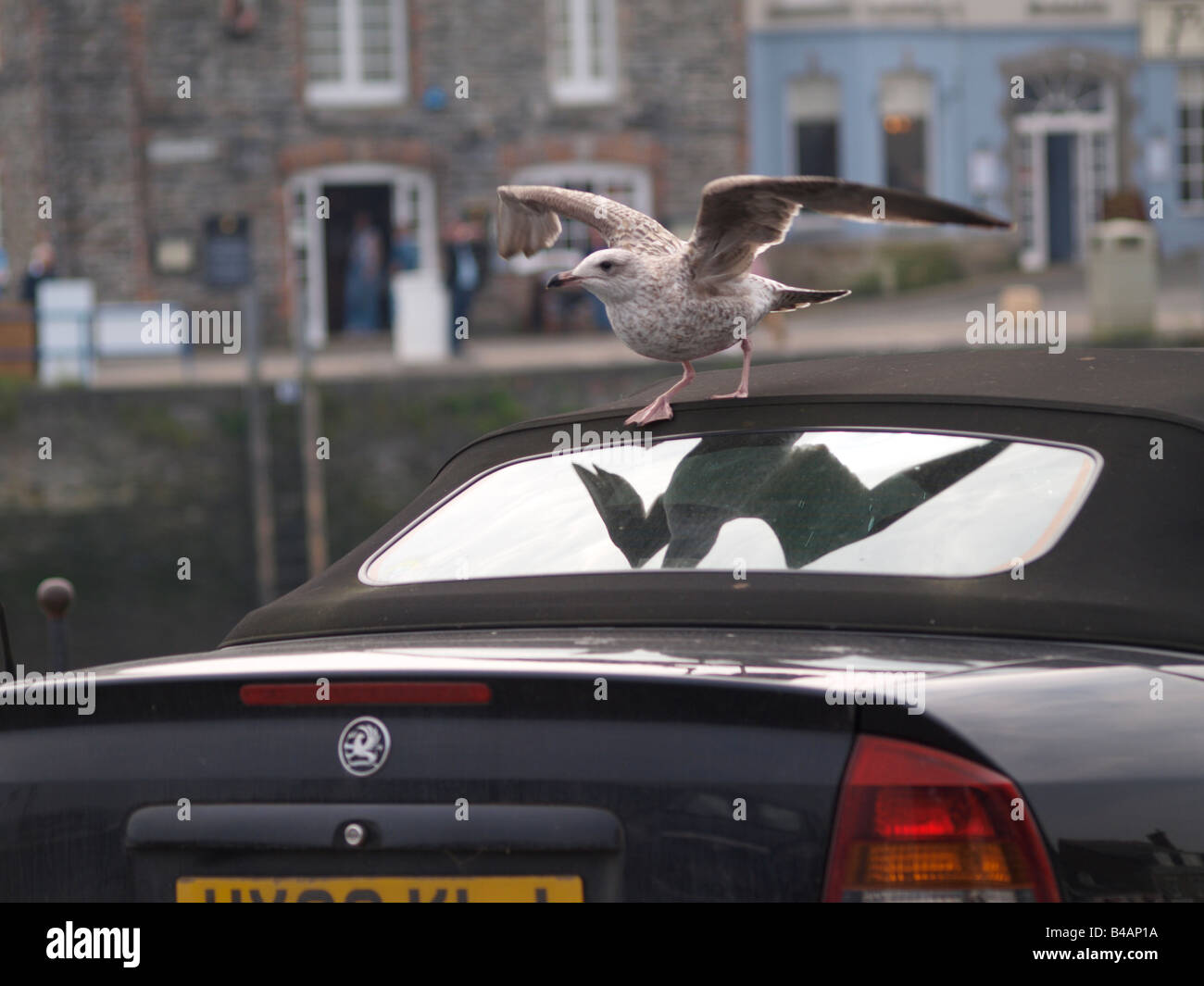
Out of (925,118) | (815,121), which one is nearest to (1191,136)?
(925,118)

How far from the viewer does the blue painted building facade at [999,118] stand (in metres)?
35.2

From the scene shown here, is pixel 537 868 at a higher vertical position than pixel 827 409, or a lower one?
lower

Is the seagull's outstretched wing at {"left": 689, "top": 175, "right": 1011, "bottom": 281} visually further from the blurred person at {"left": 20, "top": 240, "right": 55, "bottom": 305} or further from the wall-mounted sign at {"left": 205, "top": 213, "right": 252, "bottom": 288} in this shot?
the wall-mounted sign at {"left": 205, "top": 213, "right": 252, "bottom": 288}

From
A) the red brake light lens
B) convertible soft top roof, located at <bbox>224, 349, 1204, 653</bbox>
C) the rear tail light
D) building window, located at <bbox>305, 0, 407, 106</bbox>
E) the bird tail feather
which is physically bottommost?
the rear tail light

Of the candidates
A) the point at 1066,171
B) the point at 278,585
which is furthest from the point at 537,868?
the point at 1066,171

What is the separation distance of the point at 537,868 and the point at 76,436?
22.8m

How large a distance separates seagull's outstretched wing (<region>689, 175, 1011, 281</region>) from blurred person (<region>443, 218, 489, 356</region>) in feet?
76.4

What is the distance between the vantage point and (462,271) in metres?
28.2

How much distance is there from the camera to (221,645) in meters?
3.47

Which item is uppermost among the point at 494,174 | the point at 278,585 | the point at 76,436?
the point at 494,174

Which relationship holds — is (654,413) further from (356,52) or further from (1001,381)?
(356,52)

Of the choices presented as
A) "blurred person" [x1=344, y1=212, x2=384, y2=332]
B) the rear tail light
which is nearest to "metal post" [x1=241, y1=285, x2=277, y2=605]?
"blurred person" [x1=344, y1=212, x2=384, y2=332]

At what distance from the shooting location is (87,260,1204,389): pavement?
82.4ft
